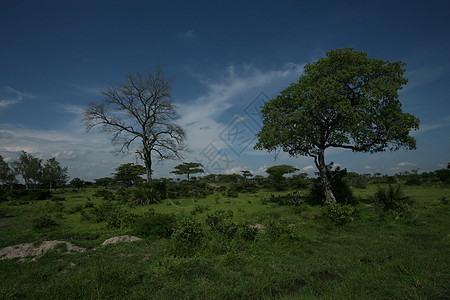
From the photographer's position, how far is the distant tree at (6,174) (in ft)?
153

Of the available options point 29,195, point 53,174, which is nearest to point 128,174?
point 53,174

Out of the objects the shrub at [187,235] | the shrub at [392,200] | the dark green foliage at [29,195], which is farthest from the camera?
the dark green foliage at [29,195]

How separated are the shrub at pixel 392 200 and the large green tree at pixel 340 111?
2.63 metres

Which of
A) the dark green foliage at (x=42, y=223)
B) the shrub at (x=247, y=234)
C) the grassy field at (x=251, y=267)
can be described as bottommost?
the grassy field at (x=251, y=267)

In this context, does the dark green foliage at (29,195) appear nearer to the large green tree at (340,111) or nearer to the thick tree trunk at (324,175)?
the large green tree at (340,111)

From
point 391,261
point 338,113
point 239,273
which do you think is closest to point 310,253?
point 391,261

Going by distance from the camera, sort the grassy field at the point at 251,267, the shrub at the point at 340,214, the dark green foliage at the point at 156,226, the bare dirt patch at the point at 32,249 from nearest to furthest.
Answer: the grassy field at the point at 251,267, the bare dirt patch at the point at 32,249, the dark green foliage at the point at 156,226, the shrub at the point at 340,214

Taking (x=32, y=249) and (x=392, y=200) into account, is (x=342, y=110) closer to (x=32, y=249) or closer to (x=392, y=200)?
(x=392, y=200)

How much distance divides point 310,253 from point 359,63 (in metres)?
12.8

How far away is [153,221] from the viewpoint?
29.0 ft

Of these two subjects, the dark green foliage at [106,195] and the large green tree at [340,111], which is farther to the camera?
the dark green foliage at [106,195]

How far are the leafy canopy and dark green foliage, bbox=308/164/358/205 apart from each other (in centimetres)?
249

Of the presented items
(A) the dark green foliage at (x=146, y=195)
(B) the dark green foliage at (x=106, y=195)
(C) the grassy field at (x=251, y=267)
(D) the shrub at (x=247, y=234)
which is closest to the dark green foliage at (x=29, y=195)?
(B) the dark green foliage at (x=106, y=195)

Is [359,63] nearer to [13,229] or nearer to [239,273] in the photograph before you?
[239,273]
